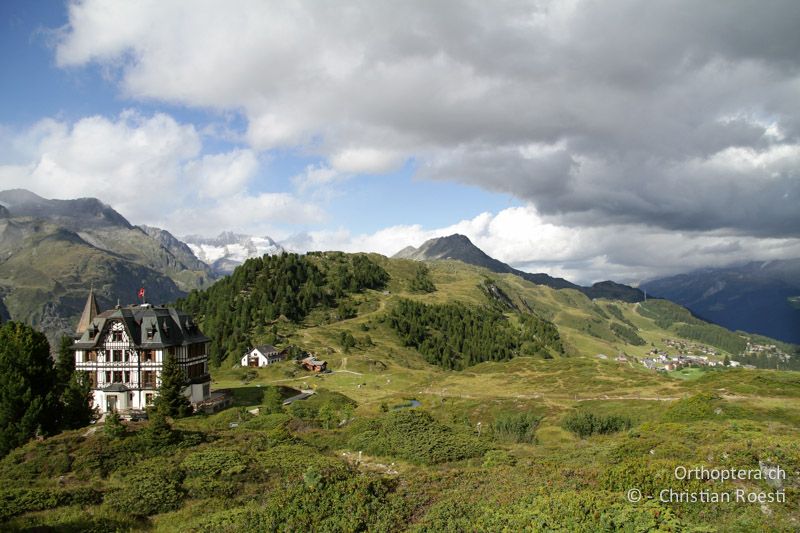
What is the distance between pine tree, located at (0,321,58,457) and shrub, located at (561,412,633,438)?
58551 millimetres

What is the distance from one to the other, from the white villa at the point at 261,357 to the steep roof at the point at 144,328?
68309mm

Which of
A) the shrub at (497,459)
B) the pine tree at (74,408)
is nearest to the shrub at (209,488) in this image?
the shrub at (497,459)

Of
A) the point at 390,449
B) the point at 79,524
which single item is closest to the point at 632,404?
the point at 390,449

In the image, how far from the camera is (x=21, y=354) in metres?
45.7

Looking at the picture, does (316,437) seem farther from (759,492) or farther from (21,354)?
(759,492)

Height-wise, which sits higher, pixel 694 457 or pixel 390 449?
pixel 694 457

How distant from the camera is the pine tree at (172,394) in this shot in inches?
2408

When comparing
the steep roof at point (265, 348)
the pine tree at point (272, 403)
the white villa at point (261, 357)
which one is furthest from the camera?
the steep roof at point (265, 348)

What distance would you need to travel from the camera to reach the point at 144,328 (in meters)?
72.3

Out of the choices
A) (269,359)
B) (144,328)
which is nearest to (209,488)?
(144,328)

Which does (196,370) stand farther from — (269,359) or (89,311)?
(269,359)

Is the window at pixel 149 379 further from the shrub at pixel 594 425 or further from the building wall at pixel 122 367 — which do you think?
the shrub at pixel 594 425

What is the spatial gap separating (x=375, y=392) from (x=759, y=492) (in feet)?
316

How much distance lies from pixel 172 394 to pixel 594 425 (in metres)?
54.9
